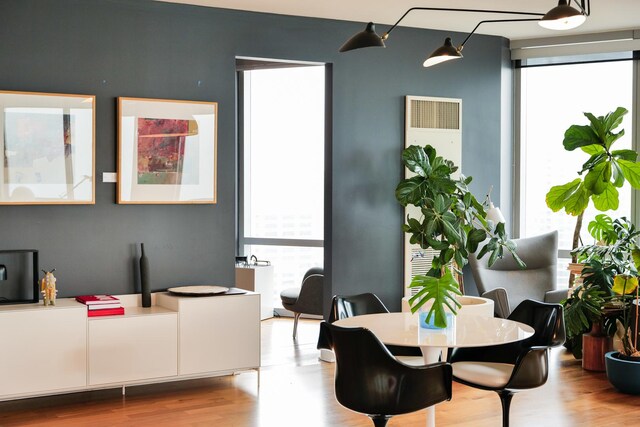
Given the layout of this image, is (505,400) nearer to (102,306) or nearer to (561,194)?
(102,306)

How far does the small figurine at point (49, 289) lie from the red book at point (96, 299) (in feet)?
0.62

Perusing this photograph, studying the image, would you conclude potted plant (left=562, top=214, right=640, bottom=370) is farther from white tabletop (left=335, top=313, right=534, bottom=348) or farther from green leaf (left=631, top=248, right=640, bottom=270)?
white tabletop (left=335, top=313, right=534, bottom=348)

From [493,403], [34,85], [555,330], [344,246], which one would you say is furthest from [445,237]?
[34,85]

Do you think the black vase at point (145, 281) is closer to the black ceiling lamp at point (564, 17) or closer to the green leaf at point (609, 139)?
the black ceiling lamp at point (564, 17)

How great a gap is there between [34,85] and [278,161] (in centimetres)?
357

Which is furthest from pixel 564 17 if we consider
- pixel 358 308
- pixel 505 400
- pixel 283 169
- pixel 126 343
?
pixel 283 169

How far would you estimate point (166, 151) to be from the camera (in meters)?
5.95

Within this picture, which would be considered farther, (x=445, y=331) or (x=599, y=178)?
(x=599, y=178)

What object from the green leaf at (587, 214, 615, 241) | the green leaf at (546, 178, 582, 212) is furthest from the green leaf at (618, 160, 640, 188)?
the green leaf at (587, 214, 615, 241)

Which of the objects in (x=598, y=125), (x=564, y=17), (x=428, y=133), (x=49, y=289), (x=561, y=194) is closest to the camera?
(x=564, y=17)

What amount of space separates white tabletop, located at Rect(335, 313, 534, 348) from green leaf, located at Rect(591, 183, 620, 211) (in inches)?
96.6

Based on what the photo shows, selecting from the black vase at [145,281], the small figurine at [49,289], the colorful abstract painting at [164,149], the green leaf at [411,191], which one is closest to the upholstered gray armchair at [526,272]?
the green leaf at [411,191]

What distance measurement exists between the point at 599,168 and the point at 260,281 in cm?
→ 367

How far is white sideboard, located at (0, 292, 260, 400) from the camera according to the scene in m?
5.07
